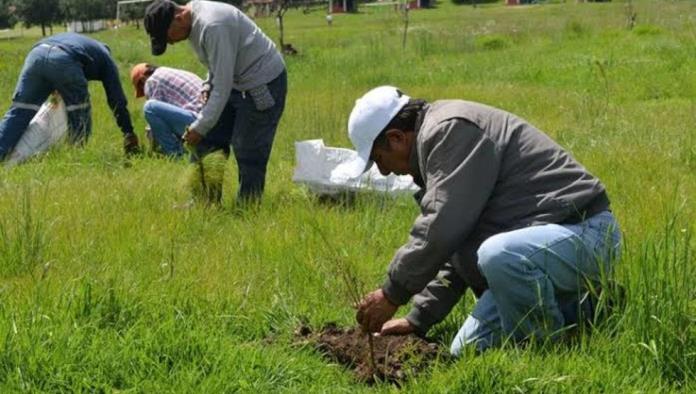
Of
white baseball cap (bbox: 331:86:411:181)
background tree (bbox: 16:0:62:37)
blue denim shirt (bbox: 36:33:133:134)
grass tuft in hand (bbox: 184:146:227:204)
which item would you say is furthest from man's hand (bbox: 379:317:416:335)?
background tree (bbox: 16:0:62:37)

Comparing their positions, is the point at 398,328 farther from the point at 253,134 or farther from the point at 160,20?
the point at 160,20

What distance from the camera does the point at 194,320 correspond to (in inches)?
130

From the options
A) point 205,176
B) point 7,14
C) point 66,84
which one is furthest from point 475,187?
point 7,14

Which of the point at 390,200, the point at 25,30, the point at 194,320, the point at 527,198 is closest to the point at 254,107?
the point at 390,200

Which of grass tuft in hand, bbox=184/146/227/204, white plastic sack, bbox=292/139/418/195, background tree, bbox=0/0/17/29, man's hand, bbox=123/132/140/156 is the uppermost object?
grass tuft in hand, bbox=184/146/227/204

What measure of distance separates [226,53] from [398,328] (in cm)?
237

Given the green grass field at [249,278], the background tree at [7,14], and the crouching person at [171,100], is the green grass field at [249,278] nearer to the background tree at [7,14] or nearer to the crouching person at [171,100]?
the crouching person at [171,100]

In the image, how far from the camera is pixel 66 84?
725cm

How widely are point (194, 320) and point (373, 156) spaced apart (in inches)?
36.8

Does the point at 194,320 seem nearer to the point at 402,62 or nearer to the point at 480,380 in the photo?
the point at 480,380

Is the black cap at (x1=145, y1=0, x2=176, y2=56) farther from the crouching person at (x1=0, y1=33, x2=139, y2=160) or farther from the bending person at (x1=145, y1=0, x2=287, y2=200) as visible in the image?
the crouching person at (x1=0, y1=33, x2=139, y2=160)

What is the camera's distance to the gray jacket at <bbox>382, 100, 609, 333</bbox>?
9.44 feet

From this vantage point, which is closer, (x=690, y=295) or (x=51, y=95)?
(x=690, y=295)

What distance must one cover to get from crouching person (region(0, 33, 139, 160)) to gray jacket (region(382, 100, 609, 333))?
4.92 m
